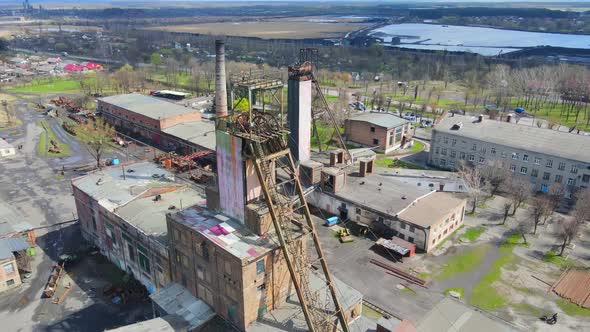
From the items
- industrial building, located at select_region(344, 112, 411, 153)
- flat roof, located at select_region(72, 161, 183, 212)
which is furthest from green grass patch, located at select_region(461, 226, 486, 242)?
flat roof, located at select_region(72, 161, 183, 212)

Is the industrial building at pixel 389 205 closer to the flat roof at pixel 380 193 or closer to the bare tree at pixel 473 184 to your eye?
the flat roof at pixel 380 193

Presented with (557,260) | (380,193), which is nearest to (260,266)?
(380,193)

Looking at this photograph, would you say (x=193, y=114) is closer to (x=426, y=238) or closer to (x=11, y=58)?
(x=426, y=238)

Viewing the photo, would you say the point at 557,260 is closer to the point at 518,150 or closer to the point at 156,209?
the point at 518,150

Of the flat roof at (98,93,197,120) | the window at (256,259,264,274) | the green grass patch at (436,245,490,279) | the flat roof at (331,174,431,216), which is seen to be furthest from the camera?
the flat roof at (98,93,197,120)

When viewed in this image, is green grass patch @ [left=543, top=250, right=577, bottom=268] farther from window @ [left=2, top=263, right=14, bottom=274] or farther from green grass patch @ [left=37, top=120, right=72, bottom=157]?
green grass patch @ [left=37, top=120, right=72, bottom=157]

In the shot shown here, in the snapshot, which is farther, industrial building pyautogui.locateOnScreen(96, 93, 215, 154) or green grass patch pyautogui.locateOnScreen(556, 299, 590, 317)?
industrial building pyautogui.locateOnScreen(96, 93, 215, 154)

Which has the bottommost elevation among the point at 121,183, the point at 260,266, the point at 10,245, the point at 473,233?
the point at 473,233
